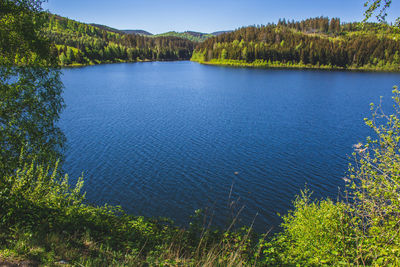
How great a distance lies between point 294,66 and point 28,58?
7139 inches

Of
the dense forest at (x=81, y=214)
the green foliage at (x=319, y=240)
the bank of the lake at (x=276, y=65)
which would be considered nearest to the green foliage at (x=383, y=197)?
the dense forest at (x=81, y=214)

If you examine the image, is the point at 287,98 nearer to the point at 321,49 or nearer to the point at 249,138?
the point at 249,138

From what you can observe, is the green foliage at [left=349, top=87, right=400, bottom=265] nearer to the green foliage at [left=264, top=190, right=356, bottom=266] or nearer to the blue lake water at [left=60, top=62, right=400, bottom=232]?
the green foliage at [left=264, top=190, right=356, bottom=266]

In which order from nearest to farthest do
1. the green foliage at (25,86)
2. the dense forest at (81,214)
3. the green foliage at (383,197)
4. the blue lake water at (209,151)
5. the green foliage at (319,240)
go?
the green foliage at (383,197), the dense forest at (81,214), the green foliage at (319,240), the green foliage at (25,86), the blue lake water at (209,151)

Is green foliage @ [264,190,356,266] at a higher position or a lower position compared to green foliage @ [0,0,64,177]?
lower

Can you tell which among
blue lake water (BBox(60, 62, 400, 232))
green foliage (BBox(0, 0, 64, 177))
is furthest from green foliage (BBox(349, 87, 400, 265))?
green foliage (BBox(0, 0, 64, 177))

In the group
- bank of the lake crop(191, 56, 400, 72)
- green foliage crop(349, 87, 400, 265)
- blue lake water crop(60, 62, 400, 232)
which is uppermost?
bank of the lake crop(191, 56, 400, 72)

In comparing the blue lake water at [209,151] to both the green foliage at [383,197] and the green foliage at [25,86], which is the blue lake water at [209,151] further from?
the green foliage at [383,197]

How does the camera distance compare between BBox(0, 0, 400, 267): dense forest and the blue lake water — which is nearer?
BBox(0, 0, 400, 267): dense forest

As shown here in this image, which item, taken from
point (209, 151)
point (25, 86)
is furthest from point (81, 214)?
point (209, 151)

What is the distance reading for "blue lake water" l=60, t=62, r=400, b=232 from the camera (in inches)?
867

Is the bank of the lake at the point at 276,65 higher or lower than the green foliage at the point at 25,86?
higher

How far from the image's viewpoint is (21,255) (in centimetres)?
745

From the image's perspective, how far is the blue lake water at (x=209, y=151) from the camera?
72.3 ft
